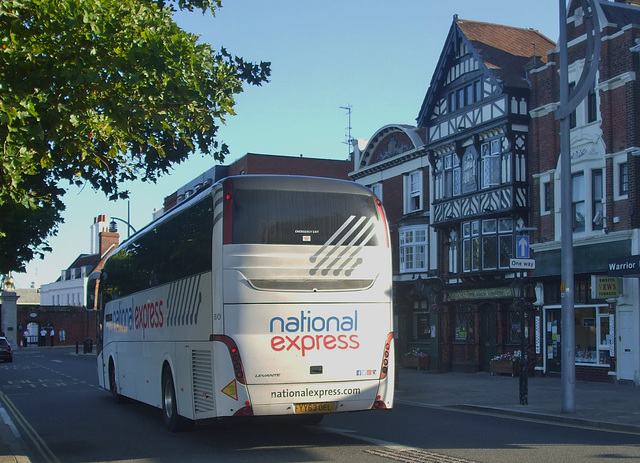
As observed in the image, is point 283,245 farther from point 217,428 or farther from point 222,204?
point 217,428

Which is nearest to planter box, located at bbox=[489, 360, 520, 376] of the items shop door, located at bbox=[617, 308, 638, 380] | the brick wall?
shop door, located at bbox=[617, 308, 638, 380]

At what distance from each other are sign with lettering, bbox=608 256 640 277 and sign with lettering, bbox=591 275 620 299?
1.15 m

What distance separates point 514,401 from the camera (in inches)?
731

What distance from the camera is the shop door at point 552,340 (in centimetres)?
2763

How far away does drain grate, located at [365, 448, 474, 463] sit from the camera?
9.66 m

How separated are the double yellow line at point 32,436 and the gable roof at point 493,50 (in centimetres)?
2121

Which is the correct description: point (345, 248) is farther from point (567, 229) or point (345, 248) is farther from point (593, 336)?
point (593, 336)

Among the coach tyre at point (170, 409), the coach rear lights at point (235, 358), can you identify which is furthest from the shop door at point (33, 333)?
the coach rear lights at point (235, 358)

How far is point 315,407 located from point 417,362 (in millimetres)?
24650

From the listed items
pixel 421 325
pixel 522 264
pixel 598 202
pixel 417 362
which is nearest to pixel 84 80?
pixel 522 264

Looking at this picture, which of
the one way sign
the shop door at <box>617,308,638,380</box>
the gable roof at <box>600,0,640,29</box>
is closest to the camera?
the one way sign

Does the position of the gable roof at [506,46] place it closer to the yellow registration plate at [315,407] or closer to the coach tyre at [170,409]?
the coach tyre at [170,409]

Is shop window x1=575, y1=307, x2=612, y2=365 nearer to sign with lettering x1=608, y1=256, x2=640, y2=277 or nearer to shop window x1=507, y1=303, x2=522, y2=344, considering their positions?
sign with lettering x1=608, y1=256, x2=640, y2=277

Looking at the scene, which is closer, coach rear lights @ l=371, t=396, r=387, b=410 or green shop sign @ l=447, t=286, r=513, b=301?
coach rear lights @ l=371, t=396, r=387, b=410
